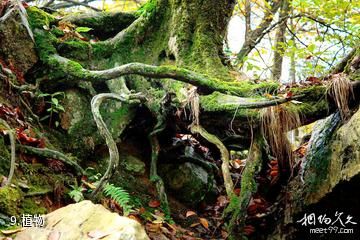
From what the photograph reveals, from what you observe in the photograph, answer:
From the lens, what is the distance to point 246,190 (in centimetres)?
449

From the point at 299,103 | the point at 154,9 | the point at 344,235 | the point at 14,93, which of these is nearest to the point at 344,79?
the point at 299,103

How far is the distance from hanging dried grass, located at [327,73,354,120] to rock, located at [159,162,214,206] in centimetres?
250

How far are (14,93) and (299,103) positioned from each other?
3657mm

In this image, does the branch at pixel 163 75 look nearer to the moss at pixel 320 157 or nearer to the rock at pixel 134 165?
the moss at pixel 320 157

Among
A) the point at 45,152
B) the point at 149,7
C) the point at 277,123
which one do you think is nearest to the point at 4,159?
the point at 45,152

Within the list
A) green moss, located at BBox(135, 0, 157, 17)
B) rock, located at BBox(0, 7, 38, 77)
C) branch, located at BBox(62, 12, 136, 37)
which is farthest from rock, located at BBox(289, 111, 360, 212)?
rock, located at BBox(0, 7, 38, 77)

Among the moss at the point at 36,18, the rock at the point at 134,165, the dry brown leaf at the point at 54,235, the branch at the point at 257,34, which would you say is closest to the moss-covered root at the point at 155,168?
the rock at the point at 134,165

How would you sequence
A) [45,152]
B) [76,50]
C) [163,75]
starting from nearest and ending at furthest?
1. [45,152]
2. [163,75]
3. [76,50]

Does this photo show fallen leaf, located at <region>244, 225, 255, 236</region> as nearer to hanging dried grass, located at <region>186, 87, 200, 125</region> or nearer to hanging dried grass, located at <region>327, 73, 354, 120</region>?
hanging dried grass, located at <region>186, 87, 200, 125</region>

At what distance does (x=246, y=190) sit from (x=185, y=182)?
1.58 metres

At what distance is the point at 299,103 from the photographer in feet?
14.9

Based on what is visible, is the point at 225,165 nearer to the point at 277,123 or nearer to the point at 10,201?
the point at 277,123

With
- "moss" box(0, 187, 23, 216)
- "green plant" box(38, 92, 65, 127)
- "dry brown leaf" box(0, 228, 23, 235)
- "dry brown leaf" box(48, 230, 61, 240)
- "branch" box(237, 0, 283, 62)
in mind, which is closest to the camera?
"dry brown leaf" box(48, 230, 61, 240)

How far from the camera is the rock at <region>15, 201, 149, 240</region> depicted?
257 cm
